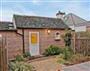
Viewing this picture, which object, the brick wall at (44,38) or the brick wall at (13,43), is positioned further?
the brick wall at (44,38)

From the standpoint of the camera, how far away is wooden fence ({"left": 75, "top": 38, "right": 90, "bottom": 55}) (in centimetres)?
1154

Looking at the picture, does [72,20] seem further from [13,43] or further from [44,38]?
[13,43]

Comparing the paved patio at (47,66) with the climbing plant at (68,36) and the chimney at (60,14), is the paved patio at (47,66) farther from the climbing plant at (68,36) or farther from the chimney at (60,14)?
the chimney at (60,14)

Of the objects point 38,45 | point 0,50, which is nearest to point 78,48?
point 38,45

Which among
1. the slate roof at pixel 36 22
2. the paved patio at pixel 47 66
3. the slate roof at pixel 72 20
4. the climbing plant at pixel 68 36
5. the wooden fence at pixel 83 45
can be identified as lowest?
the paved patio at pixel 47 66

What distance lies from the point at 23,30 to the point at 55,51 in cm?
366

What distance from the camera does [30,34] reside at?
47.9 feet

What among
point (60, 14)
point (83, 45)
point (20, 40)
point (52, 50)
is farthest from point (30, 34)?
point (60, 14)

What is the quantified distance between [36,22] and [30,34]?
1.75 meters

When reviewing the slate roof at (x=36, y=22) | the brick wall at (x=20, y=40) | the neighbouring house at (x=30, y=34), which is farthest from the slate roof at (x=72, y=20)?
the brick wall at (x=20, y=40)

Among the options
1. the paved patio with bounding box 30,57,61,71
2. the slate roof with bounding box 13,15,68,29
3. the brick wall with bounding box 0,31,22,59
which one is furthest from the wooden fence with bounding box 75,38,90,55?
the brick wall with bounding box 0,31,22,59

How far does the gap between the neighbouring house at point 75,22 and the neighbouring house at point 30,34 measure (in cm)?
546

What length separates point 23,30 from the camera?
14.2 m

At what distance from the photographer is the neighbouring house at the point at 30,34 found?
13704 mm
